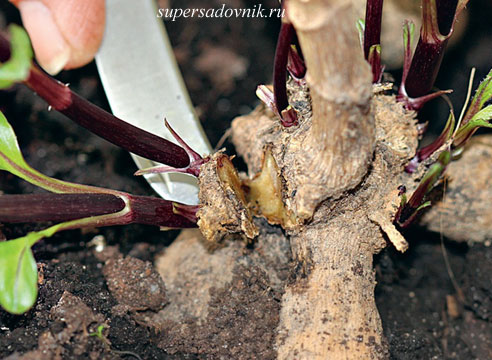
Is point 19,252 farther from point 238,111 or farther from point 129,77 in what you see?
point 238,111

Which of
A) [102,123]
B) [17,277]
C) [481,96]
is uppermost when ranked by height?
[481,96]

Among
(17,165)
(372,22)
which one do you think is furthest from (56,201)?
(372,22)

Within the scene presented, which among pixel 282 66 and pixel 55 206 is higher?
pixel 282 66

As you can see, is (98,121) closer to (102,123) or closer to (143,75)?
(102,123)

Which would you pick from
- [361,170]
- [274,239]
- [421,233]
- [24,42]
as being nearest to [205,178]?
[274,239]

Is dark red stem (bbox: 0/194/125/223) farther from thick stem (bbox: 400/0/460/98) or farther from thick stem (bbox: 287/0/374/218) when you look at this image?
thick stem (bbox: 400/0/460/98)

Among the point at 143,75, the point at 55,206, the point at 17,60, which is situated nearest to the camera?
the point at 17,60

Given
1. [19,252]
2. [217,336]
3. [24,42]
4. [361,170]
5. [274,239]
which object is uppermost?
[24,42]
